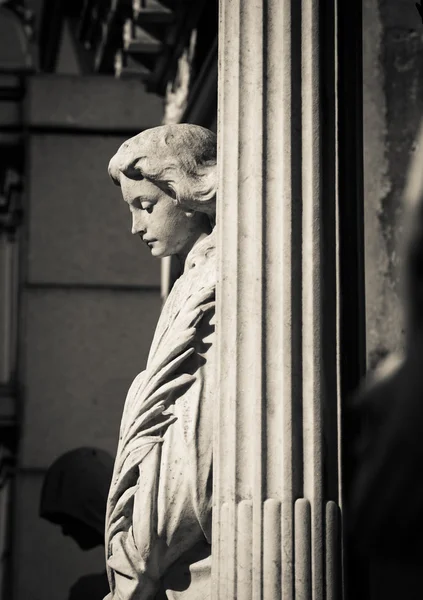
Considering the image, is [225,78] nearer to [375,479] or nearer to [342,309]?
[342,309]

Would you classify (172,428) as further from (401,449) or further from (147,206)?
(401,449)

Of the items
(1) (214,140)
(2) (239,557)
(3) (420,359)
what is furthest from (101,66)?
→ (3) (420,359)

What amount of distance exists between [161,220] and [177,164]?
0.23 meters

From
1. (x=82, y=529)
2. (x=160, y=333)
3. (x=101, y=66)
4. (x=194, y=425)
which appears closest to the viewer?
(x=194, y=425)

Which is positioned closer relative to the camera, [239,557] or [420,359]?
[420,359]

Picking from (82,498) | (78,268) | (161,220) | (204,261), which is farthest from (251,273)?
(78,268)

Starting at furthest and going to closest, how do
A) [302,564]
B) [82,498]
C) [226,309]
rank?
[82,498] < [226,309] < [302,564]

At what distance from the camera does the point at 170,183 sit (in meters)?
4.67

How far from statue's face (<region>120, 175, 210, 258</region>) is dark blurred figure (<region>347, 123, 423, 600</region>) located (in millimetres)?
3020

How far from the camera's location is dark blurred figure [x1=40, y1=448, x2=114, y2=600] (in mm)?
8180

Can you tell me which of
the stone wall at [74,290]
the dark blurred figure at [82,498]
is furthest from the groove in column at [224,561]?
the stone wall at [74,290]

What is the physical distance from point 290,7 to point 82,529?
5.37 m

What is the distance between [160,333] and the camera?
4.54 meters

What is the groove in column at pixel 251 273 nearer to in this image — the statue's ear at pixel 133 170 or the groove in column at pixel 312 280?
the groove in column at pixel 312 280
